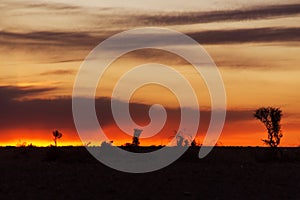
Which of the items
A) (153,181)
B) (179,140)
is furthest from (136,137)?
(153,181)

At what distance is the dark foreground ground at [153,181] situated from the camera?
73.4ft

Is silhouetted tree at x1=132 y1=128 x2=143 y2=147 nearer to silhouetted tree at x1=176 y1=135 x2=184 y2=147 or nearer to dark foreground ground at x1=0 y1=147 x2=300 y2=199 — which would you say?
silhouetted tree at x1=176 y1=135 x2=184 y2=147

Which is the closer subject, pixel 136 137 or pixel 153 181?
pixel 153 181

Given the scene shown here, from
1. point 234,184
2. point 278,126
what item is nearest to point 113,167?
point 234,184

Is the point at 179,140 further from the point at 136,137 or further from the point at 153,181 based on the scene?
the point at 153,181

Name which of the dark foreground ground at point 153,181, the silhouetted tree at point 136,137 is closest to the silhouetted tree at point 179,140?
the silhouetted tree at point 136,137

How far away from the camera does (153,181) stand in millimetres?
23797

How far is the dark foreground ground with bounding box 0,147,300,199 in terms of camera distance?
2238 cm

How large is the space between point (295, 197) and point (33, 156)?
519 inches

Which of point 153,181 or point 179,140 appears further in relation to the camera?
point 179,140

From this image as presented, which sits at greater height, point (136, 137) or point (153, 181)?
point (136, 137)

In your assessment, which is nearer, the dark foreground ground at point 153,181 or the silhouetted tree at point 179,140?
the dark foreground ground at point 153,181

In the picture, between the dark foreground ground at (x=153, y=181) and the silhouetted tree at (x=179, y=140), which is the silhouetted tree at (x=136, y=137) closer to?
the silhouetted tree at (x=179, y=140)

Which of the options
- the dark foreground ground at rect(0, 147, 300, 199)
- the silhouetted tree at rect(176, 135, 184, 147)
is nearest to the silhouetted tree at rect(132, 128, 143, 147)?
the silhouetted tree at rect(176, 135, 184, 147)
